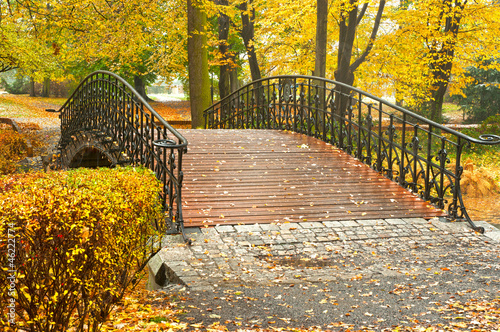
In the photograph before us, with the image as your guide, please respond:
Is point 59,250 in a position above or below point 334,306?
above

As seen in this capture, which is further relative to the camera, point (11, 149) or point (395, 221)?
point (11, 149)

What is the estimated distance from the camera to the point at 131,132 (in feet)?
30.9

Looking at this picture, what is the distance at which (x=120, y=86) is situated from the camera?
10312 millimetres

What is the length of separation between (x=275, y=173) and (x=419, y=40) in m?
12.7

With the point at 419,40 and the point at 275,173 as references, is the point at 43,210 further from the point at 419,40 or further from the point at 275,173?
the point at 419,40

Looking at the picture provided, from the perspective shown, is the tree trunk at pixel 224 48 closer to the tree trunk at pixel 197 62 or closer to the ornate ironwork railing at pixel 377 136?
the tree trunk at pixel 197 62

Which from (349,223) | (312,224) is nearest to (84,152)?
(312,224)

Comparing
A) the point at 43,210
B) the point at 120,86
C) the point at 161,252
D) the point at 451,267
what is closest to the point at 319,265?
the point at 451,267

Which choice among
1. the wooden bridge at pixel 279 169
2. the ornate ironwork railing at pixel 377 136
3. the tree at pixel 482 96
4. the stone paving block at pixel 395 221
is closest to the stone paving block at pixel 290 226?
the wooden bridge at pixel 279 169

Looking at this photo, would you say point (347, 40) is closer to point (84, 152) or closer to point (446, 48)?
point (446, 48)

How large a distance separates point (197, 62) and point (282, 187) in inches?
362


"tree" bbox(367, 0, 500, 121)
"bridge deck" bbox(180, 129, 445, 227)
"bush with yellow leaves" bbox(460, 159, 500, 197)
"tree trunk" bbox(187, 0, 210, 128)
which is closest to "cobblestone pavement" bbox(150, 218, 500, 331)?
"bridge deck" bbox(180, 129, 445, 227)

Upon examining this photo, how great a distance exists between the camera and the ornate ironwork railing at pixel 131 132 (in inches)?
268

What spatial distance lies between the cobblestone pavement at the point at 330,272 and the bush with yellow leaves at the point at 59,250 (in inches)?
35.2
